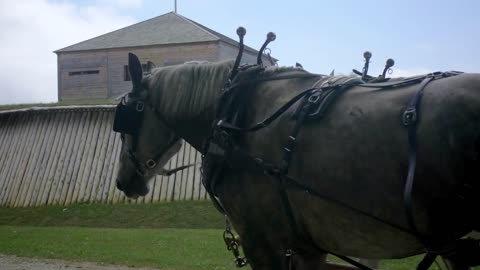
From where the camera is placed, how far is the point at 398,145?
3059mm

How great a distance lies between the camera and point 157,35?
41.2 m

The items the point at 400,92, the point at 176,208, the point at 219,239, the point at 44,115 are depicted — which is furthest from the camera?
the point at 44,115

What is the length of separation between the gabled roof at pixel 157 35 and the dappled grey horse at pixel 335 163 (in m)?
34.7

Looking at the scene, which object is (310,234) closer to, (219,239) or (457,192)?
(457,192)

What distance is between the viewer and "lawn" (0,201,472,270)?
11211 millimetres

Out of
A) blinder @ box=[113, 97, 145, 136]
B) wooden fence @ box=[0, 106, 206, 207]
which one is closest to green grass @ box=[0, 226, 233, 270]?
wooden fence @ box=[0, 106, 206, 207]

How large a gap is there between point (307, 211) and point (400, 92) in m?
0.94

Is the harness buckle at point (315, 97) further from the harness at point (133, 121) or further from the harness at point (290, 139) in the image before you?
the harness at point (133, 121)

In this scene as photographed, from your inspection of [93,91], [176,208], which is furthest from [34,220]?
[93,91]

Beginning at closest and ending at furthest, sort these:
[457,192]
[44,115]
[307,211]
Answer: [457,192] < [307,211] < [44,115]

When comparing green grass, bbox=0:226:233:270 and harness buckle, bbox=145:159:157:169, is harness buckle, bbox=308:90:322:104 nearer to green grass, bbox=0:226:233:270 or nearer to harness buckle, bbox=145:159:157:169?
harness buckle, bbox=145:159:157:169

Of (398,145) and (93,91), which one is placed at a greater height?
(398,145)

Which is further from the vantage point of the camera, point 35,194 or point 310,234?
point 35,194

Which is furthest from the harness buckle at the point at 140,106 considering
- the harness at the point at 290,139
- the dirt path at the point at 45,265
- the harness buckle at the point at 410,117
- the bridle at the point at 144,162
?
the dirt path at the point at 45,265
